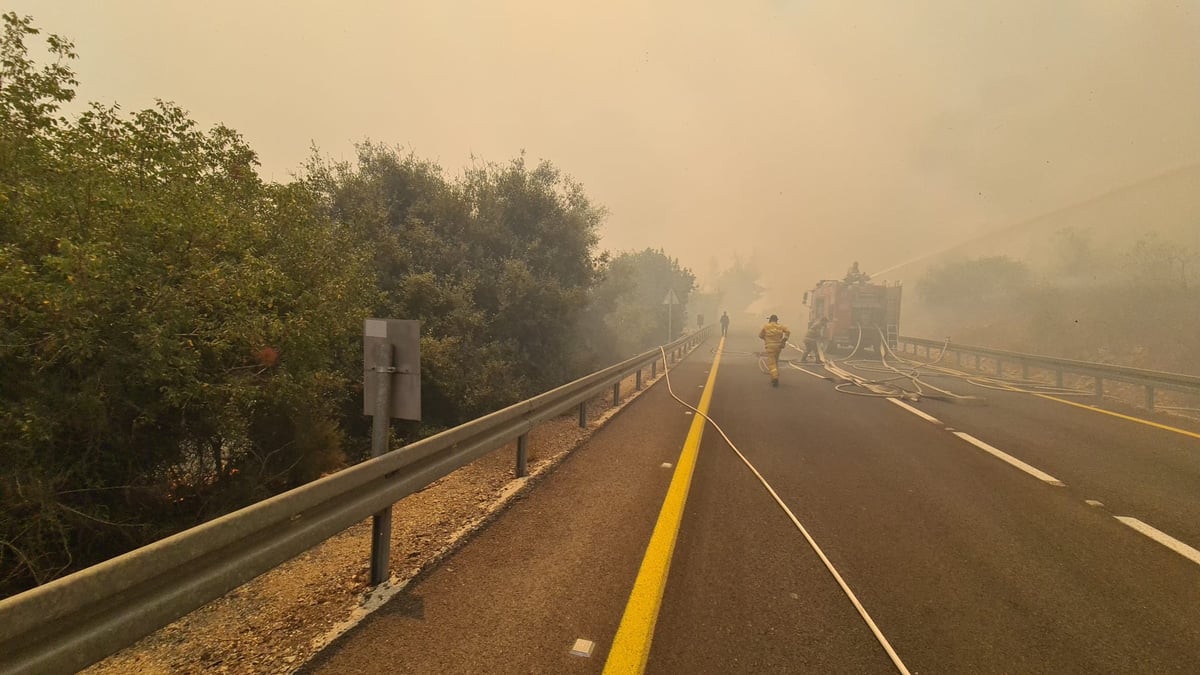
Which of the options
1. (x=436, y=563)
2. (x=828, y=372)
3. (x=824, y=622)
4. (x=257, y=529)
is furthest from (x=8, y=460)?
(x=828, y=372)

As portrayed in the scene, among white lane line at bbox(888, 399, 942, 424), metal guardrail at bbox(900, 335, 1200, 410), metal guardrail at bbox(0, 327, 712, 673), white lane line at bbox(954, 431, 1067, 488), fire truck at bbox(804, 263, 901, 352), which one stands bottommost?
white lane line at bbox(954, 431, 1067, 488)

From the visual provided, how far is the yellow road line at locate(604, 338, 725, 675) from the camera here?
230 centimetres

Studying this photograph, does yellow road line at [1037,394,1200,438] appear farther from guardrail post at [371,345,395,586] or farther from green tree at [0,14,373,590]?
green tree at [0,14,373,590]

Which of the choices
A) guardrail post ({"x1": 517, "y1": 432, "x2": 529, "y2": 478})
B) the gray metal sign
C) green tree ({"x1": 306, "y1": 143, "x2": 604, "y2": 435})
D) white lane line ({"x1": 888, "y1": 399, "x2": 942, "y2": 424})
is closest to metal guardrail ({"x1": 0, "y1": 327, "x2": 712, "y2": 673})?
the gray metal sign

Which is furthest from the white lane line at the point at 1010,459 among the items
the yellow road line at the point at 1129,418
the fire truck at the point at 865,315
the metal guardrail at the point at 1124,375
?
the fire truck at the point at 865,315

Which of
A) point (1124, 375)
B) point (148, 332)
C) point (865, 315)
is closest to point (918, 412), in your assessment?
point (1124, 375)

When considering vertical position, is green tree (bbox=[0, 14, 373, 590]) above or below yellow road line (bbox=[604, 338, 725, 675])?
above

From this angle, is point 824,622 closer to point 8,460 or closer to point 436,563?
point 436,563

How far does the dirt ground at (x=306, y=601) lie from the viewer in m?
2.38

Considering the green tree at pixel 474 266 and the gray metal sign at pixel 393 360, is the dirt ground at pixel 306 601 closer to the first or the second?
the gray metal sign at pixel 393 360

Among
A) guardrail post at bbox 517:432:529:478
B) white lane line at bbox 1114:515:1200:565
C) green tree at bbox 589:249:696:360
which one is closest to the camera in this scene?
white lane line at bbox 1114:515:1200:565

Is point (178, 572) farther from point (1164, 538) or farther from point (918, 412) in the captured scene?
A: point (918, 412)

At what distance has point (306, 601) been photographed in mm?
2867

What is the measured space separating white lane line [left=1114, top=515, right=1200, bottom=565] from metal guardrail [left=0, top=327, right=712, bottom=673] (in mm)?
5173
